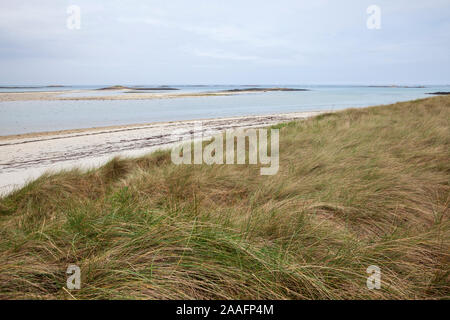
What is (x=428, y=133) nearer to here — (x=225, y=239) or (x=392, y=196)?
(x=392, y=196)

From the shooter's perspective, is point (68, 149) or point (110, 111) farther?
point (110, 111)

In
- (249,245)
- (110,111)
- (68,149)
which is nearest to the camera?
(249,245)

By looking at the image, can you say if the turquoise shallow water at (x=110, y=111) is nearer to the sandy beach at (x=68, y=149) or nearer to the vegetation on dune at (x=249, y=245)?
the sandy beach at (x=68, y=149)

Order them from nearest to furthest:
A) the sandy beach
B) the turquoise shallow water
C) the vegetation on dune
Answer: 1. the vegetation on dune
2. the sandy beach
3. the turquoise shallow water

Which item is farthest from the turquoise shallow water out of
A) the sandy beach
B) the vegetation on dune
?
the vegetation on dune

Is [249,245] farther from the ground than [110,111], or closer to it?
closer to it

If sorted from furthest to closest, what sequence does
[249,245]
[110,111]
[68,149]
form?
1. [110,111]
2. [68,149]
3. [249,245]

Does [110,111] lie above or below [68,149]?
above

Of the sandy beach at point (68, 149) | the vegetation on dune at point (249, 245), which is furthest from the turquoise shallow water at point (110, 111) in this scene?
the vegetation on dune at point (249, 245)

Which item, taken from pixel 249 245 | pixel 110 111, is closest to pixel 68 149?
pixel 249 245

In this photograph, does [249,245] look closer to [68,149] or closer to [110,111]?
[68,149]

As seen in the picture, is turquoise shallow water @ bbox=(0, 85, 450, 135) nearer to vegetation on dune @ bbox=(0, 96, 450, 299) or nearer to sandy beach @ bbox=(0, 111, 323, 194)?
sandy beach @ bbox=(0, 111, 323, 194)

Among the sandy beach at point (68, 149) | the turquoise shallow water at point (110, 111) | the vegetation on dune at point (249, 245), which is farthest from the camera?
the turquoise shallow water at point (110, 111)
